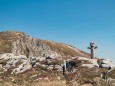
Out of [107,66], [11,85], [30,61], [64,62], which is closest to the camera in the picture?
[11,85]

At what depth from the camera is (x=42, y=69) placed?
95562 millimetres

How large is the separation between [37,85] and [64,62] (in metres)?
79.5

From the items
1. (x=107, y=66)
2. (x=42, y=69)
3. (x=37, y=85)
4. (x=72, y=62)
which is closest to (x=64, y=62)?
(x=72, y=62)

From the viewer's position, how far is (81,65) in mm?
95750

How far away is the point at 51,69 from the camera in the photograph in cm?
9644

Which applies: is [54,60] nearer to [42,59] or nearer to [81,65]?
[42,59]

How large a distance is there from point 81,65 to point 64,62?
28.4 ft

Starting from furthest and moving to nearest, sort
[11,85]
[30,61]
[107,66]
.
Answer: [30,61] < [107,66] < [11,85]

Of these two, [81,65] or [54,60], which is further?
[54,60]

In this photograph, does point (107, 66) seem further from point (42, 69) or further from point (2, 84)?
point (2, 84)

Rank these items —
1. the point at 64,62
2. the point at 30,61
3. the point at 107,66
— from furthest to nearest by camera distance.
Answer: the point at 30,61 < the point at 64,62 < the point at 107,66

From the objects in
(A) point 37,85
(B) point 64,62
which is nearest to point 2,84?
(A) point 37,85

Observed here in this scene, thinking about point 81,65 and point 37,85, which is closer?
point 37,85

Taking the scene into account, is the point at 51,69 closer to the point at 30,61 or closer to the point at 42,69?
the point at 42,69
